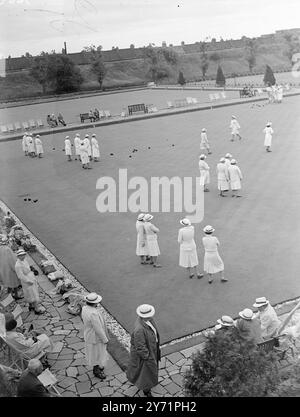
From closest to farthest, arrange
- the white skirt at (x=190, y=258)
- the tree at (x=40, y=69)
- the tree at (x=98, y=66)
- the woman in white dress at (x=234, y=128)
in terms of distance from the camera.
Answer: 1. the white skirt at (x=190, y=258)
2. the woman in white dress at (x=234, y=128)
3. the tree at (x=40, y=69)
4. the tree at (x=98, y=66)

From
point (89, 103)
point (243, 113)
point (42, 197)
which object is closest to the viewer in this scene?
point (42, 197)

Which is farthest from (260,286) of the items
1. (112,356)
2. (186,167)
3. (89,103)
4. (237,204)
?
(89,103)

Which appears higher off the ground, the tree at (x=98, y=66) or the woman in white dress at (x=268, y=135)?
the tree at (x=98, y=66)

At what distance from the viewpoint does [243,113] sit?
2661 centimetres

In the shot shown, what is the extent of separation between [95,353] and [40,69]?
46.2 meters

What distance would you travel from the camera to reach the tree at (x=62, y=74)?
47906 millimetres

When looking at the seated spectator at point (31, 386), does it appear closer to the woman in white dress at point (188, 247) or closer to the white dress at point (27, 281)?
the white dress at point (27, 281)

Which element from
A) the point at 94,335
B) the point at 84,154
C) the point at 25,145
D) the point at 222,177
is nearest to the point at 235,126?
the point at 84,154

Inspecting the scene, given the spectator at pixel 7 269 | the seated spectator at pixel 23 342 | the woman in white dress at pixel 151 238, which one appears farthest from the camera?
the woman in white dress at pixel 151 238

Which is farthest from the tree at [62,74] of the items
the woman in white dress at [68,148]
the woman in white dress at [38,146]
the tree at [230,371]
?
the tree at [230,371]

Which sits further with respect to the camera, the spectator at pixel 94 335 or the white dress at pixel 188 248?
the white dress at pixel 188 248

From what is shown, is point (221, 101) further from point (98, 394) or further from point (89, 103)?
point (98, 394)

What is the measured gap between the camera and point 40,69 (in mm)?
48000
